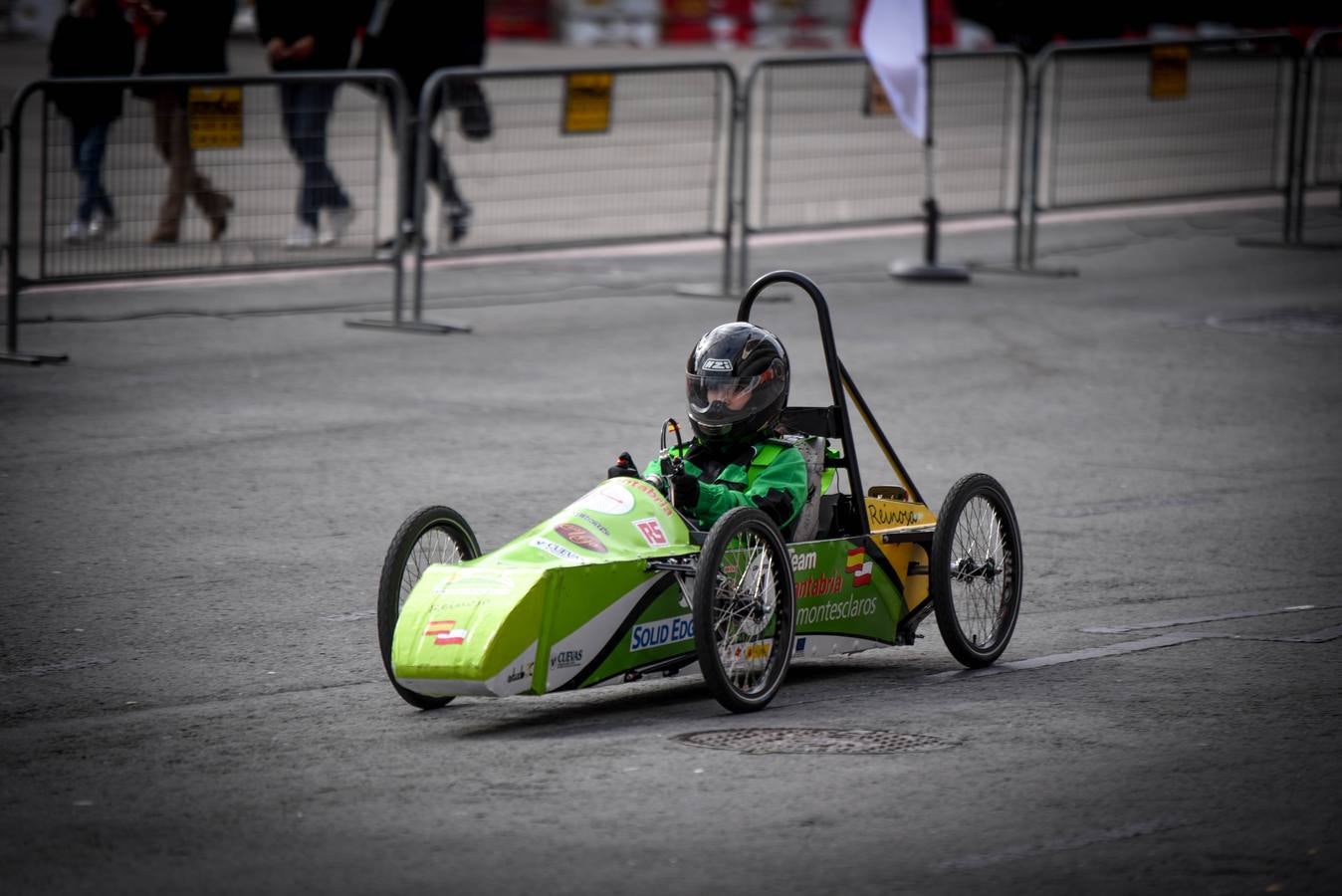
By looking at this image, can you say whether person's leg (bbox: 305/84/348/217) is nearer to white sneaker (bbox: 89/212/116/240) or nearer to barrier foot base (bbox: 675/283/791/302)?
white sneaker (bbox: 89/212/116/240)

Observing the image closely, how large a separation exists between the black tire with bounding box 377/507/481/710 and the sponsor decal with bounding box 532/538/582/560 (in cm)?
39

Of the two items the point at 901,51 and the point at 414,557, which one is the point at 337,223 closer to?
the point at 901,51

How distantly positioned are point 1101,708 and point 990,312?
30.3 ft

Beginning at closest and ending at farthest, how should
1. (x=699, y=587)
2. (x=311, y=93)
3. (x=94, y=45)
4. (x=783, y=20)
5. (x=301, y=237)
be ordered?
(x=699, y=587), (x=301, y=237), (x=311, y=93), (x=94, y=45), (x=783, y=20)

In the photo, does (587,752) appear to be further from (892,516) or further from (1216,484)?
(1216,484)

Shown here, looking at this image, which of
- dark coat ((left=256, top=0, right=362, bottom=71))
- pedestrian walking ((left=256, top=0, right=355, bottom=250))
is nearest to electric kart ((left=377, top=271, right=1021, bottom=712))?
pedestrian walking ((left=256, top=0, right=355, bottom=250))

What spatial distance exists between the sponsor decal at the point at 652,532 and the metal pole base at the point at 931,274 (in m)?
10.9

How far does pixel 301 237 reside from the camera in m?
14.5

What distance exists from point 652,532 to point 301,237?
28.0 feet

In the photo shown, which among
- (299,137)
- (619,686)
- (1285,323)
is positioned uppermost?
(299,137)

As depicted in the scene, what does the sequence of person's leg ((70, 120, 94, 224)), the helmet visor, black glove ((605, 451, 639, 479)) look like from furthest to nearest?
person's leg ((70, 120, 94, 224))
the helmet visor
black glove ((605, 451, 639, 479))

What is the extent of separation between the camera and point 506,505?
939 centimetres

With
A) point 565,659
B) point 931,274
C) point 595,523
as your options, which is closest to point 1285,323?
point 931,274

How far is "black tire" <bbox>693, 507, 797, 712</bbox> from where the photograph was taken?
19.9 ft
